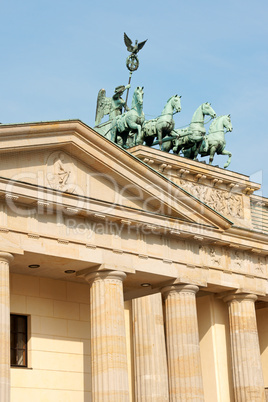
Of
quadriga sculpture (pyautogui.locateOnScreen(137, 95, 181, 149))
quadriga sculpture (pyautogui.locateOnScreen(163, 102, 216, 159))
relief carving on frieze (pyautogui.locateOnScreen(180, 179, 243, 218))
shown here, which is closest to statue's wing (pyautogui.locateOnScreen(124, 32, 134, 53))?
quadriga sculpture (pyautogui.locateOnScreen(137, 95, 181, 149))

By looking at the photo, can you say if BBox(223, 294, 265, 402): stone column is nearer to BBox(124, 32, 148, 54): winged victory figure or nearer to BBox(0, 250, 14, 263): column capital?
BBox(0, 250, 14, 263): column capital

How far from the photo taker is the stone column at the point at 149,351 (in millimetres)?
33206

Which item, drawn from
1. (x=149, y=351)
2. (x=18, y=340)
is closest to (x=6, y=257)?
(x=18, y=340)

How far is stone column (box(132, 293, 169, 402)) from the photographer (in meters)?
33.2

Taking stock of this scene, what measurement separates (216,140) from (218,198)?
14.9 feet

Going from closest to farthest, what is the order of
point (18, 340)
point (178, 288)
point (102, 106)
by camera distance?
point (18, 340) → point (178, 288) → point (102, 106)

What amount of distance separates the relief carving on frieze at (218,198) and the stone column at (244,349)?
18.3ft

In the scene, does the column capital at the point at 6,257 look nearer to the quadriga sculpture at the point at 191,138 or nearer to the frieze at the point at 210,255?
the frieze at the point at 210,255

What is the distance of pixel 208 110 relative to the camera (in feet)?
145

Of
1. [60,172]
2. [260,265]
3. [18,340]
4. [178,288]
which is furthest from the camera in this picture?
[260,265]

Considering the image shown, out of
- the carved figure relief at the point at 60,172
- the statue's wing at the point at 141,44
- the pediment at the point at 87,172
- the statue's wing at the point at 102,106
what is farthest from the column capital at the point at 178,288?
the statue's wing at the point at 141,44

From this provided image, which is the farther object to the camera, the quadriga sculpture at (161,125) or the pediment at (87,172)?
the quadriga sculpture at (161,125)

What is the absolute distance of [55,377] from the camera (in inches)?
1228

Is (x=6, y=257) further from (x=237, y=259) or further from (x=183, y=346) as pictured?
(x=237, y=259)
